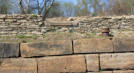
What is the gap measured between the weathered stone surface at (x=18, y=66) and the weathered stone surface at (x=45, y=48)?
20 centimetres

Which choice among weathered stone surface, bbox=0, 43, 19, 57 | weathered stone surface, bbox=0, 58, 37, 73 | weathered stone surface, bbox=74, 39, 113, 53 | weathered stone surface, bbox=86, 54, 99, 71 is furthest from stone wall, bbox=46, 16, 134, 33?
weathered stone surface, bbox=0, 58, 37, 73

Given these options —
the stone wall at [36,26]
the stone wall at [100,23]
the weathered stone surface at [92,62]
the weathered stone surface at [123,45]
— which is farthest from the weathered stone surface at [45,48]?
the stone wall at [100,23]

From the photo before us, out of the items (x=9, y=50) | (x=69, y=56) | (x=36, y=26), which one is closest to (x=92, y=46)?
(x=69, y=56)

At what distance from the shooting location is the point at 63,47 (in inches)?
147

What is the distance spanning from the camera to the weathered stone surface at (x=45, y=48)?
3676 millimetres

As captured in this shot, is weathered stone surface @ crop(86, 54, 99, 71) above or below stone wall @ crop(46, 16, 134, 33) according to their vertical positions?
below

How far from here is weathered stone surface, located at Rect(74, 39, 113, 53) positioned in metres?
3.75

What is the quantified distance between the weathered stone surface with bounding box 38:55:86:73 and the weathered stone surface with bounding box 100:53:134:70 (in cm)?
52

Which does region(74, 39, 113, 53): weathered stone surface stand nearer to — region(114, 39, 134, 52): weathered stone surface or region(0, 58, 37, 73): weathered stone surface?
region(114, 39, 134, 52): weathered stone surface

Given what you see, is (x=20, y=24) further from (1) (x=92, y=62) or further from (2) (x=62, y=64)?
(1) (x=92, y=62)

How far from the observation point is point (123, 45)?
3.78m

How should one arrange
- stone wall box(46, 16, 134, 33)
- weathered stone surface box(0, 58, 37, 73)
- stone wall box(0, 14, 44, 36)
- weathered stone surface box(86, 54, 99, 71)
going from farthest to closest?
stone wall box(46, 16, 134, 33) < stone wall box(0, 14, 44, 36) < weathered stone surface box(86, 54, 99, 71) < weathered stone surface box(0, 58, 37, 73)

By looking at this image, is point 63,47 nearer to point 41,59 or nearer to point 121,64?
point 41,59

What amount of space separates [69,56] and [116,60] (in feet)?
3.99
